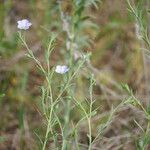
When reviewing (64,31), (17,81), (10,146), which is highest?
(64,31)

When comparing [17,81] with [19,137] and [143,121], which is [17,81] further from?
[143,121]

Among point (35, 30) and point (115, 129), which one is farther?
point (35, 30)

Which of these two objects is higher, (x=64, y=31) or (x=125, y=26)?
(x=64, y=31)

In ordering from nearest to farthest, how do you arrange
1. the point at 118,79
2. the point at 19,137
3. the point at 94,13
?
the point at 19,137 → the point at 118,79 → the point at 94,13

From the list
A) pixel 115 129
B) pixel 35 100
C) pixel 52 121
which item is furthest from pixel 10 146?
pixel 52 121

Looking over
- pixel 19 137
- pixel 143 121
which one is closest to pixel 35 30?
pixel 19 137

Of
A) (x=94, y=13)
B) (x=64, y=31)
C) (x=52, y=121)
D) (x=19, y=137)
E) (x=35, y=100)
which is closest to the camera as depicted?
(x=52, y=121)
